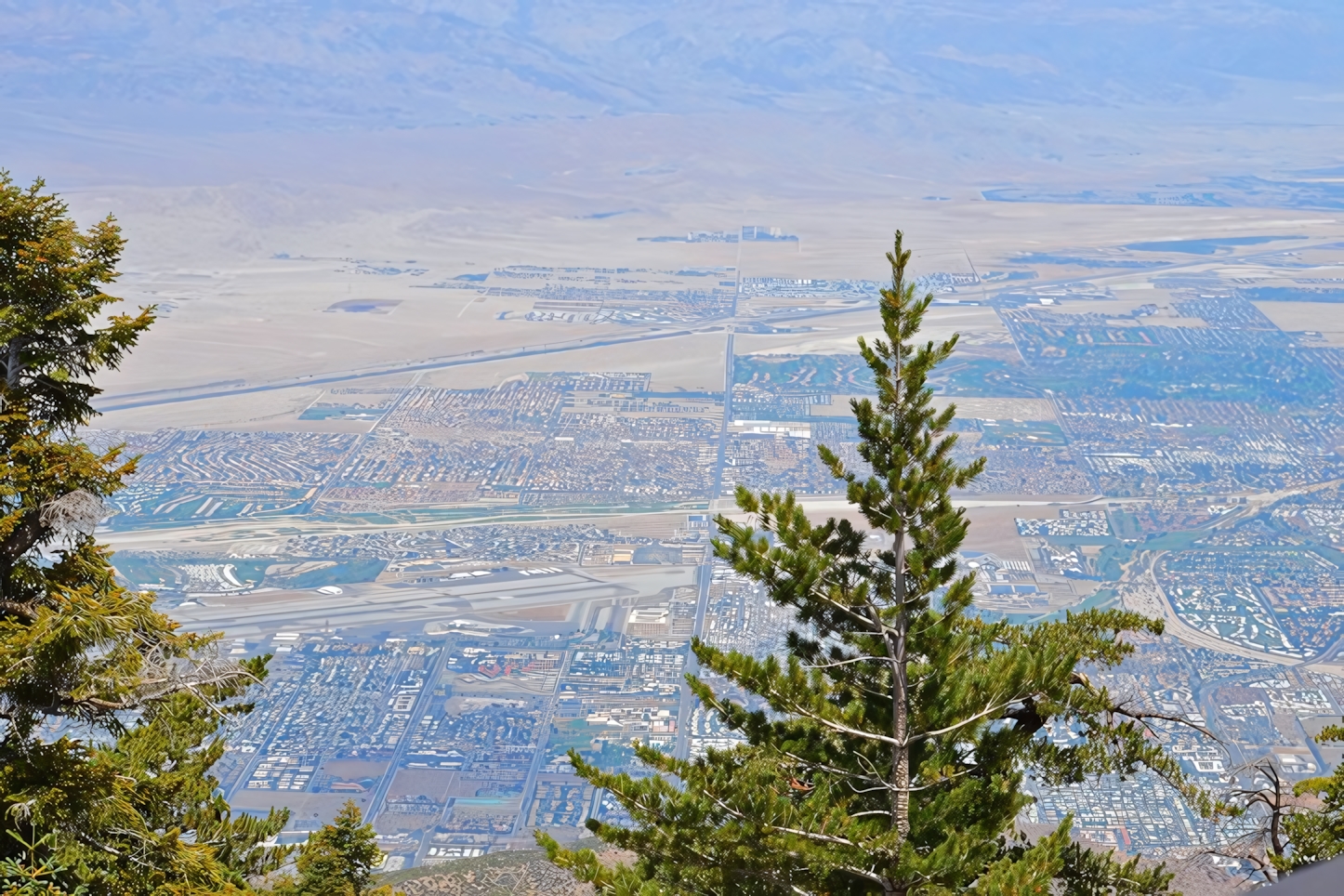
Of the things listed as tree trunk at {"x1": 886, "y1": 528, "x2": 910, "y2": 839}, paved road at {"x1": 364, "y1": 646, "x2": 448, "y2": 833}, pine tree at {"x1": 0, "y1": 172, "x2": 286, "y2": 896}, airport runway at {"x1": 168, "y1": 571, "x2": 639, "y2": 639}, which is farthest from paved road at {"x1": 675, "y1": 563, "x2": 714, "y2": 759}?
pine tree at {"x1": 0, "y1": 172, "x2": 286, "y2": 896}

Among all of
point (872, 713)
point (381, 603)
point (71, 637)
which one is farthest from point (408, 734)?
point (71, 637)

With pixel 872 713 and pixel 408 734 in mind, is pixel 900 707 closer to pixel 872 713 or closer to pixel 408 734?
pixel 872 713

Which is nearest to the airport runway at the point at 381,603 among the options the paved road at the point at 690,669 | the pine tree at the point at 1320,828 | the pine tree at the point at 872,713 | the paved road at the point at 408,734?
the paved road at the point at 690,669

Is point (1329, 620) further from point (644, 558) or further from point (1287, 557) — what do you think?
point (644, 558)

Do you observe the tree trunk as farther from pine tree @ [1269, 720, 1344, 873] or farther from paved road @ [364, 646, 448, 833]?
paved road @ [364, 646, 448, 833]

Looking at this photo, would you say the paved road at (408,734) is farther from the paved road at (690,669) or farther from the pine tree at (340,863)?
the pine tree at (340,863)
